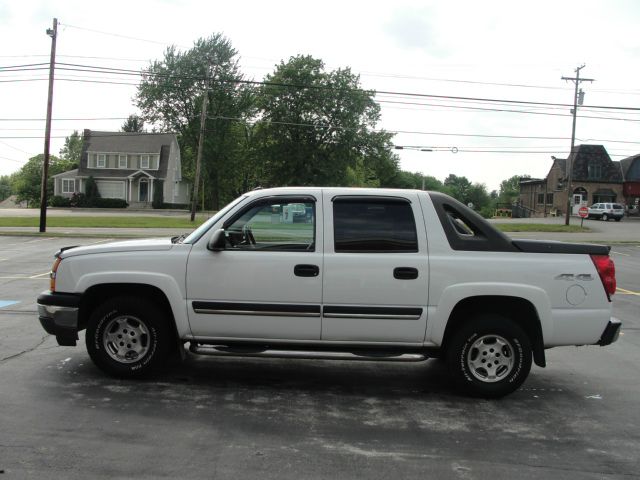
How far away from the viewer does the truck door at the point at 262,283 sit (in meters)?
4.79

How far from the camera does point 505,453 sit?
387cm

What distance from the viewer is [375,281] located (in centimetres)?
473

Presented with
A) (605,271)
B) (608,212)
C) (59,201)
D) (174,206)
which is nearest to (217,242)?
(605,271)

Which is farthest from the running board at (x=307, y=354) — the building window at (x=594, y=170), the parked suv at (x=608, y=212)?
the building window at (x=594, y=170)

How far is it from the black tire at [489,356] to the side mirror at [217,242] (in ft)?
7.18

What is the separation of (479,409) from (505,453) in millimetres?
885

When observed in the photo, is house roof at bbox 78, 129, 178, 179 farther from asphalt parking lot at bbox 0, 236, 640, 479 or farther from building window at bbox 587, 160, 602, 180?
asphalt parking lot at bbox 0, 236, 640, 479

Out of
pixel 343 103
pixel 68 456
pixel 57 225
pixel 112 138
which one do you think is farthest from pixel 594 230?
pixel 112 138

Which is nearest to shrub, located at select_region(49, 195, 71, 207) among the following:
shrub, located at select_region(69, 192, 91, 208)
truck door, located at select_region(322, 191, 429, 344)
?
shrub, located at select_region(69, 192, 91, 208)

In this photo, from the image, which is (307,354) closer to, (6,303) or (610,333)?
(610,333)

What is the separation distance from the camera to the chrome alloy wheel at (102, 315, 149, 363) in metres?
5.11

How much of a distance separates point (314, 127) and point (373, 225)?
5831 cm

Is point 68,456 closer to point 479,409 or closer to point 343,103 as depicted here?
point 479,409

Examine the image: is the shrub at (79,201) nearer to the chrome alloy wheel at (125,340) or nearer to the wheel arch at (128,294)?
the wheel arch at (128,294)
